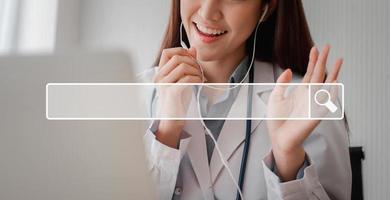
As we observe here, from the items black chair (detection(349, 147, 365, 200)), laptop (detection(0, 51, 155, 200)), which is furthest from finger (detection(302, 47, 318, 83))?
laptop (detection(0, 51, 155, 200))

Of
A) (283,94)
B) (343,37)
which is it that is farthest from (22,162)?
(343,37)

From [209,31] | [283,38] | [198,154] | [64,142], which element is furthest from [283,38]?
[64,142]

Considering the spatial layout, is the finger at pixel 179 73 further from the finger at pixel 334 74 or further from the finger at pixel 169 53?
the finger at pixel 334 74

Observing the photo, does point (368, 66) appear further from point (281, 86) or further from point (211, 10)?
point (211, 10)

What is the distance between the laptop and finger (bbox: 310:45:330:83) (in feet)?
0.92

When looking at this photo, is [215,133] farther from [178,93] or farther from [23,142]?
[23,142]

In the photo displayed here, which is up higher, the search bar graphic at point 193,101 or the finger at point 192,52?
the finger at point 192,52

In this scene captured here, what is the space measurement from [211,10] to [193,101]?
0.49 feet

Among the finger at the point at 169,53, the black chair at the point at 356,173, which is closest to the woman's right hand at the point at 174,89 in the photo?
the finger at the point at 169,53

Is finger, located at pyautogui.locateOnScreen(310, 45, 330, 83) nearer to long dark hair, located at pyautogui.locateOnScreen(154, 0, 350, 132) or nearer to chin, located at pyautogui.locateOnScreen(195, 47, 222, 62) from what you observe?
long dark hair, located at pyautogui.locateOnScreen(154, 0, 350, 132)

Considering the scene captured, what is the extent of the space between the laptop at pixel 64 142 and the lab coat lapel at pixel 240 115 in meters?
0.12

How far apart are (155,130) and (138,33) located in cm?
16

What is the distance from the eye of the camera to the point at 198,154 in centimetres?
81

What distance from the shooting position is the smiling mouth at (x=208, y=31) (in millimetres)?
805
